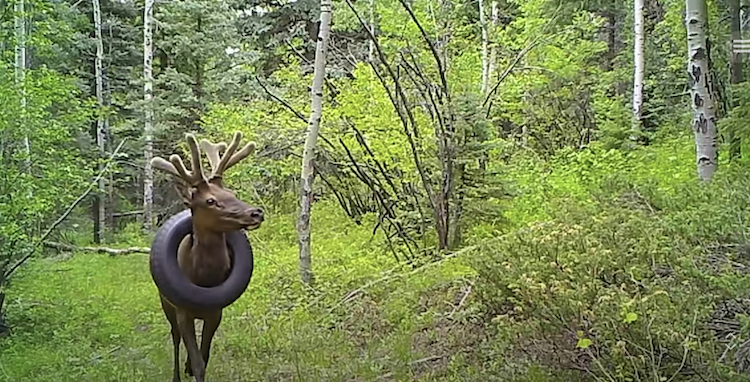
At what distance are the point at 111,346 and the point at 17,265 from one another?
1.25m

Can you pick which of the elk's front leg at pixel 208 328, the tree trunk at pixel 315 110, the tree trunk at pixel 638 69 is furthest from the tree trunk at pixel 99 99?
the elk's front leg at pixel 208 328

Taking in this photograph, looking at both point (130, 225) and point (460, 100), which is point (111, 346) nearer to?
point (460, 100)

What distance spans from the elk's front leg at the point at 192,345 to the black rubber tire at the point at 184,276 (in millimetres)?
209

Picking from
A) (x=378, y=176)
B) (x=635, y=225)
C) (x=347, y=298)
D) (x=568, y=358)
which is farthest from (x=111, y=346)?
(x=635, y=225)

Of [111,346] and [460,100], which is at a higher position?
[460,100]

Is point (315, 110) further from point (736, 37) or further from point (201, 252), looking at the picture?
point (736, 37)

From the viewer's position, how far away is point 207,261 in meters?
5.51

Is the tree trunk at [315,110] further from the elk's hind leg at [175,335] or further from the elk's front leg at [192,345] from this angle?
the elk's front leg at [192,345]

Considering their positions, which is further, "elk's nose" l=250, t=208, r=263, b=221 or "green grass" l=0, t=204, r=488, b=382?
"green grass" l=0, t=204, r=488, b=382

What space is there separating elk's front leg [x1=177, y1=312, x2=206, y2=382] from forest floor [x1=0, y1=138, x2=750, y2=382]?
0.51 meters

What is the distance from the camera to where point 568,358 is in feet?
15.8

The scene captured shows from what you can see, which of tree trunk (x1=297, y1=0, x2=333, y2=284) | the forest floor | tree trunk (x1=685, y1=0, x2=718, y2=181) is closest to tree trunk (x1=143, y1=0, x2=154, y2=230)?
the forest floor

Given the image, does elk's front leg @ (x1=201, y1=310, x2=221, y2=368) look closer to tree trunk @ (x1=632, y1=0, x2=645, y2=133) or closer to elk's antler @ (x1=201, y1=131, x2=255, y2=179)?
elk's antler @ (x1=201, y1=131, x2=255, y2=179)

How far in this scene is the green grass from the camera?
6062 millimetres
